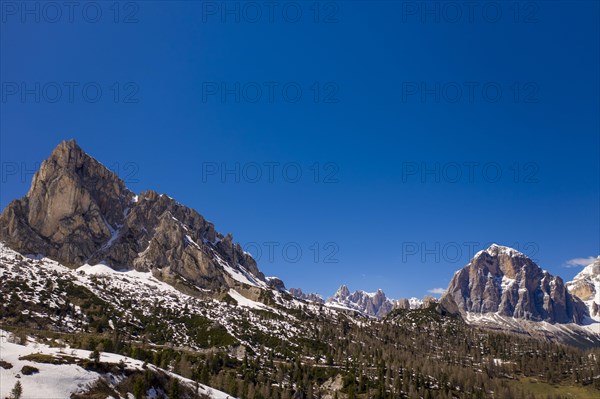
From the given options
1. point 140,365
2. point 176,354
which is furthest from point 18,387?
point 176,354

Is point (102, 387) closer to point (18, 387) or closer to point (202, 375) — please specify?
point (18, 387)

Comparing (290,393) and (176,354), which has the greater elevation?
(176,354)

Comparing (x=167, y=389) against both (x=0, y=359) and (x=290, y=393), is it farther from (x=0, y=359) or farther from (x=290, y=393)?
(x=290, y=393)

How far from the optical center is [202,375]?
16300 centimetres

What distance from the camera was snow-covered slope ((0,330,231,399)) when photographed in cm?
7212

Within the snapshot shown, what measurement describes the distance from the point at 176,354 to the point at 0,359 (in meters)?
129

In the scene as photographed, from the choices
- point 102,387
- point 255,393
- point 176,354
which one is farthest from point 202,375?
point 102,387

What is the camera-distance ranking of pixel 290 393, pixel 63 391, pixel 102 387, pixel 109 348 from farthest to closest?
pixel 290 393 < pixel 109 348 < pixel 102 387 < pixel 63 391

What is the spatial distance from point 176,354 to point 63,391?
130472mm

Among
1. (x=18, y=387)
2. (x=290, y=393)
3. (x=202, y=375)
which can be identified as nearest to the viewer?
(x=18, y=387)

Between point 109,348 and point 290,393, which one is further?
point 290,393

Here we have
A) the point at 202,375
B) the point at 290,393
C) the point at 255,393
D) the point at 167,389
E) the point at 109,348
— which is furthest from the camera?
the point at 290,393

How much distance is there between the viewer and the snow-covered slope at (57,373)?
72.1 meters

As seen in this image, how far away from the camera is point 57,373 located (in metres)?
77.7
